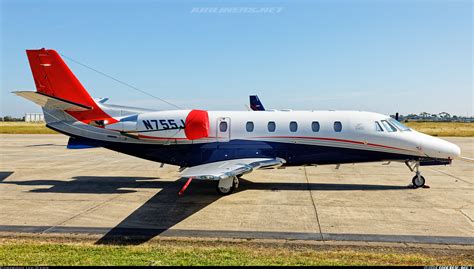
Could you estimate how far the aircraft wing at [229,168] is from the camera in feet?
32.7

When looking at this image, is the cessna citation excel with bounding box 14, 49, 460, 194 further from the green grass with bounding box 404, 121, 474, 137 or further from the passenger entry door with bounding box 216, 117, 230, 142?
the green grass with bounding box 404, 121, 474, 137

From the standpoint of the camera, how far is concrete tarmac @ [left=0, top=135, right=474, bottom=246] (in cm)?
844

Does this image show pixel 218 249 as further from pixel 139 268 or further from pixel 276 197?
pixel 276 197

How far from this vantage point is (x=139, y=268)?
5.94 metres

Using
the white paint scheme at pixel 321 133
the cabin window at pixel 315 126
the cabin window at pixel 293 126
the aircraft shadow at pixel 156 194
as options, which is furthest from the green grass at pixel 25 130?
the cabin window at pixel 315 126

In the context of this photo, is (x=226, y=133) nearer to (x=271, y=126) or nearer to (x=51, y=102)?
(x=271, y=126)

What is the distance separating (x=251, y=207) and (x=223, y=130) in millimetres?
4036

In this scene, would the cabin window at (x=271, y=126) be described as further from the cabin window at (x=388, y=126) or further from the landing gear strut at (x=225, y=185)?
the cabin window at (x=388, y=126)

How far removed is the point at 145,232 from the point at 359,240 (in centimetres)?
470

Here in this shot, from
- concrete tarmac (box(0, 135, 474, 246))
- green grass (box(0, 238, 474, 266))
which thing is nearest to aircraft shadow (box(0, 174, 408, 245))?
concrete tarmac (box(0, 135, 474, 246))

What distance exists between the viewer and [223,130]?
13922mm

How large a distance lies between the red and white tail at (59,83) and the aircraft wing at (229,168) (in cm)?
492

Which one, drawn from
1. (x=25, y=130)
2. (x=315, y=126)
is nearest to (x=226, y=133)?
(x=315, y=126)

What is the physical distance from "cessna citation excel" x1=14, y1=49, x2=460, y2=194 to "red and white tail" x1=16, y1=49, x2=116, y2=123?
35mm
